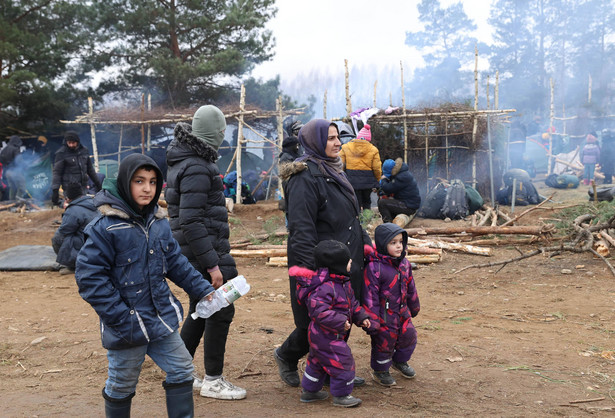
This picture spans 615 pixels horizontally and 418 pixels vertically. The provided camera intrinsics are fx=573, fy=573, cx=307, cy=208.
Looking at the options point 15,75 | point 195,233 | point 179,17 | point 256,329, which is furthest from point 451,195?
point 15,75

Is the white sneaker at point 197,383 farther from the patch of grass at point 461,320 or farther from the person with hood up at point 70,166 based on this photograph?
the person with hood up at point 70,166

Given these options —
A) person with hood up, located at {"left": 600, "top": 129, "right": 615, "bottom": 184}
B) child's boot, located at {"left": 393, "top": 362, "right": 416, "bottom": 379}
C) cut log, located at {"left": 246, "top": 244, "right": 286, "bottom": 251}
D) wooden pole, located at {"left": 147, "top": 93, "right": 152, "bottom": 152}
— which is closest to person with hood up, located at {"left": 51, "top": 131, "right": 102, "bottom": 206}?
cut log, located at {"left": 246, "top": 244, "right": 286, "bottom": 251}

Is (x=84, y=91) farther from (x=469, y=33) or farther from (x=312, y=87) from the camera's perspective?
(x=469, y=33)

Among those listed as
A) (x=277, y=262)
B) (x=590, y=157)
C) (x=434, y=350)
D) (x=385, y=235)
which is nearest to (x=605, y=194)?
(x=590, y=157)

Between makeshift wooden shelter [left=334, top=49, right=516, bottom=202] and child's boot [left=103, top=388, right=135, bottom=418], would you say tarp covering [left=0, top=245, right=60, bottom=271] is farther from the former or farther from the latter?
makeshift wooden shelter [left=334, top=49, right=516, bottom=202]

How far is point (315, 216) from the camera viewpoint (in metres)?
3.78

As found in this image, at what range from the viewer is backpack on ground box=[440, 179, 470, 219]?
12.6 meters

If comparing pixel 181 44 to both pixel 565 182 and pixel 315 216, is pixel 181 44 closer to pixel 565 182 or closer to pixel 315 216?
pixel 565 182

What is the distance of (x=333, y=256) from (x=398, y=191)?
8504 millimetres

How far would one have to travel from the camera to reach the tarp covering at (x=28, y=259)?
9.27m

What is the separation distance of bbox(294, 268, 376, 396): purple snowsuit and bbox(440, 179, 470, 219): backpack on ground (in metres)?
9.31

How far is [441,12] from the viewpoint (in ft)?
121

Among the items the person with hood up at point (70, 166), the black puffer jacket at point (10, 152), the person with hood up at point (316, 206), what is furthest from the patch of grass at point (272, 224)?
the black puffer jacket at point (10, 152)

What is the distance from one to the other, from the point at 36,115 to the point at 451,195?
14.5 m
